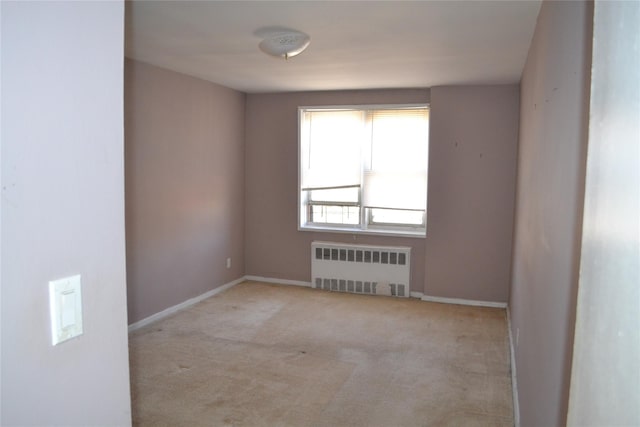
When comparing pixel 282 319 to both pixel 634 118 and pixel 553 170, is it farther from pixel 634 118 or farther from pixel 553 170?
pixel 634 118

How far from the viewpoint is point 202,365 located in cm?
349

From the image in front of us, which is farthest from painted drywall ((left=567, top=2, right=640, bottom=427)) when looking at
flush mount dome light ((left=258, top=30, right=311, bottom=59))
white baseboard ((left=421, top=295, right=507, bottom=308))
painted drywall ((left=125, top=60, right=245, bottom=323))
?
white baseboard ((left=421, top=295, right=507, bottom=308))

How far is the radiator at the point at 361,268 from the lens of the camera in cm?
541

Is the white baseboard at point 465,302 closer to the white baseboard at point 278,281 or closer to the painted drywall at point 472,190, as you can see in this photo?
the painted drywall at point 472,190

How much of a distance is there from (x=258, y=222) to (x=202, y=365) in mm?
2682

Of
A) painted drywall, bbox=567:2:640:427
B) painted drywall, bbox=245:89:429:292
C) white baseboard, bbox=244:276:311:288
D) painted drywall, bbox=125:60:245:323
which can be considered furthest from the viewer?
white baseboard, bbox=244:276:311:288

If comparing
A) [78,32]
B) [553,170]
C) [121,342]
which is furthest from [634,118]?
[553,170]

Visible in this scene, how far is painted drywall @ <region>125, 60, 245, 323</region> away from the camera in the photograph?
4.18 metres

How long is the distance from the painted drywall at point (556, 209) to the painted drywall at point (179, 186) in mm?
3209

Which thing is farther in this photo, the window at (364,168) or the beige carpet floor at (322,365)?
the window at (364,168)

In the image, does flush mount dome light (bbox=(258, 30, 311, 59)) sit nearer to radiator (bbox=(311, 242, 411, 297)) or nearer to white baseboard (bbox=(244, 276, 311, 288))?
radiator (bbox=(311, 242, 411, 297))

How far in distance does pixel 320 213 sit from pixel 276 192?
60 centimetres

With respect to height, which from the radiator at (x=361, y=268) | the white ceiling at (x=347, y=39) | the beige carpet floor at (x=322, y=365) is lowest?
the beige carpet floor at (x=322, y=365)

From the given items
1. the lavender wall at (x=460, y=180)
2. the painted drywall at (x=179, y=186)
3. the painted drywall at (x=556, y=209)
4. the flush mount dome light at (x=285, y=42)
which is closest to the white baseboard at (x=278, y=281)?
the painted drywall at (x=179, y=186)
